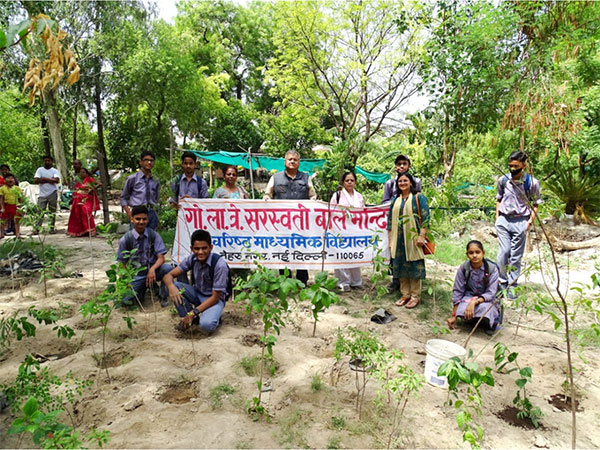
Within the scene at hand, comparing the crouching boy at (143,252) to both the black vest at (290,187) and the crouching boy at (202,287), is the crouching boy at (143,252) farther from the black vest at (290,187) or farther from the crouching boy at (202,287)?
the black vest at (290,187)

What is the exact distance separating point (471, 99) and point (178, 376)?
5871 mm

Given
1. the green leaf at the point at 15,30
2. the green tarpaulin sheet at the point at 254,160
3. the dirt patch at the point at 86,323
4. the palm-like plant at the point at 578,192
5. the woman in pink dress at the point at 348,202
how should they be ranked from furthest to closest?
the green tarpaulin sheet at the point at 254,160 → the palm-like plant at the point at 578,192 → the woman in pink dress at the point at 348,202 → the dirt patch at the point at 86,323 → the green leaf at the point at 15,30

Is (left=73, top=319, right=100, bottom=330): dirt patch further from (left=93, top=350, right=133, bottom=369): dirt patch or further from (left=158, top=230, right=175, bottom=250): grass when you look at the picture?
(left=158, top=230, right=175, bottom=250): grass

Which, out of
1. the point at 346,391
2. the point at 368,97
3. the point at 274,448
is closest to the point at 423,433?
the point at 346,391

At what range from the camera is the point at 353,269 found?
4562 mm

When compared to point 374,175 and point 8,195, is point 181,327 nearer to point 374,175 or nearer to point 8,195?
point 8,195

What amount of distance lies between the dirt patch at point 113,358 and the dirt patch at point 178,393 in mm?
551

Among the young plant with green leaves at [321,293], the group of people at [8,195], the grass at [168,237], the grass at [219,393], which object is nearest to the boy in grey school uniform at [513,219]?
the young plant with green leaves at [321,293]

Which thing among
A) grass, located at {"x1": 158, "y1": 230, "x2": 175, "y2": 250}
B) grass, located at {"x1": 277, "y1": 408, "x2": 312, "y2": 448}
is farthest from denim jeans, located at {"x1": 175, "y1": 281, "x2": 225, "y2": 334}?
grass, located at {"x1": 158, "y1": 230, "x2": 175, "y2": 250}

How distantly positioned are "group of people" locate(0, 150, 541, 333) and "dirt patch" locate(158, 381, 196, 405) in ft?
1.78

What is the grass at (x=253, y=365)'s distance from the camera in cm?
257

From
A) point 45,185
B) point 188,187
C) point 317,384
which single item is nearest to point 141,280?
point 188,187

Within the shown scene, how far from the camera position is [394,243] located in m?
3.97

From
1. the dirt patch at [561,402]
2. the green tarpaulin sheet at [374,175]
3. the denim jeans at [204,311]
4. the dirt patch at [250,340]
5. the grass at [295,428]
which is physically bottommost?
the dirt patch at [561,402]
